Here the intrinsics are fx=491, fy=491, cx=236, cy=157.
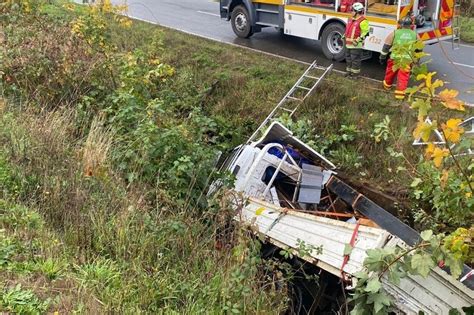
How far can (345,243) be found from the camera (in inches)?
193

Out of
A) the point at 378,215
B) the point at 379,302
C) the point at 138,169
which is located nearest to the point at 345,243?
the point at 378,215

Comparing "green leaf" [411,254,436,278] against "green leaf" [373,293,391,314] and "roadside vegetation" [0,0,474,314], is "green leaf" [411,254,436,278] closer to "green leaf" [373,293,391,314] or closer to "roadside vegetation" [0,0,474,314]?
"roadside vegetation" [0,0,474,314]

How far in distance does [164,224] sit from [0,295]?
1549 mm

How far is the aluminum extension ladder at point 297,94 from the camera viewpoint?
26.5 ft

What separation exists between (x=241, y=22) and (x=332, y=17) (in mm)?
2965

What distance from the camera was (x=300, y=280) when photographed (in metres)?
5.25

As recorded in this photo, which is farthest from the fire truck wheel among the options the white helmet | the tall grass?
the tall grass

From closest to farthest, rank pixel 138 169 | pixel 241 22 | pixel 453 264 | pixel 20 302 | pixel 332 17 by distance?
pixel 453 264
pixel 20 302
pixel 138 169
pixel 332 17
pixel 241 22

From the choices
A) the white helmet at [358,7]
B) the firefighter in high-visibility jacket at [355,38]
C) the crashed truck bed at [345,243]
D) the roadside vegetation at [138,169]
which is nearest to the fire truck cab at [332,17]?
the white helmet at [358,7]

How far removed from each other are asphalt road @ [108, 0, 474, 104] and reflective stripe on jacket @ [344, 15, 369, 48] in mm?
788

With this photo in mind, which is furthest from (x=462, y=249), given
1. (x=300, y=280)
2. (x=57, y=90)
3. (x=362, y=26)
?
(x=362, y=26)

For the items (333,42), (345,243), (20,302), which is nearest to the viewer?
(20,302)

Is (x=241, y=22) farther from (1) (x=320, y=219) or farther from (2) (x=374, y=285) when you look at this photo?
(2) (x=374, y=285)

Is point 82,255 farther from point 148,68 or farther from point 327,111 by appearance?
point 327,111
